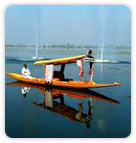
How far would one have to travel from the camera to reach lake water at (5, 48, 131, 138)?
7.87ft

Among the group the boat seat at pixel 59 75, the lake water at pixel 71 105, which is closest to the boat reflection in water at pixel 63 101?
the lake water at pixel 71 105

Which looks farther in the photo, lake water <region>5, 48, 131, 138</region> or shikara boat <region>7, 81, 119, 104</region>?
shikara boat <region>7, 81, 119, 104</region>

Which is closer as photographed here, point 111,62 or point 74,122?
point 74,122

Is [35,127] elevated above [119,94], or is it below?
below

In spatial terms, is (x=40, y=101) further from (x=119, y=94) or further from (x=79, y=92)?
(x=119, y=94)

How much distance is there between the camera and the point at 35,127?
244 centimetres

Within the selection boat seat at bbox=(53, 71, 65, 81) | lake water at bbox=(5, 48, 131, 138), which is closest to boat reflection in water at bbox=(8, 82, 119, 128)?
lake water at bbox=(5, 48, 131, 138)

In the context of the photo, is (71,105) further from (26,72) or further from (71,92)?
(26,72)

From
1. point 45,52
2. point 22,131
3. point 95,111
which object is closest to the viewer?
point 22,131

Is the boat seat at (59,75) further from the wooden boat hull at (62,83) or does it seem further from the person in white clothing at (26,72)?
the person in white clothing at (26,72)

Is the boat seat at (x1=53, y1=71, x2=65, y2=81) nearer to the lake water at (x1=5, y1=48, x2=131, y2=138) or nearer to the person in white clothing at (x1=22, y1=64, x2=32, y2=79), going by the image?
the lake water at (x1=5, y1=48, x2=131, y2=138)

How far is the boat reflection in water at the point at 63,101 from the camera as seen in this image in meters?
2.55
